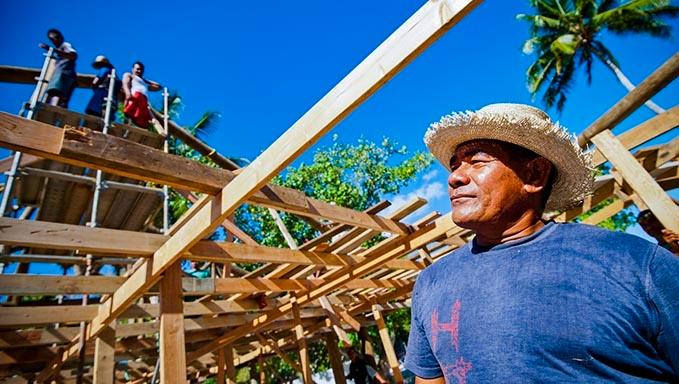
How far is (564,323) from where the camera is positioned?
1229 mm

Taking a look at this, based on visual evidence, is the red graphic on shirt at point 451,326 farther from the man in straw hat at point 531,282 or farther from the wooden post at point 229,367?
the wooden post at point 229,367

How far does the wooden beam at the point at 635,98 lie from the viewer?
326cm

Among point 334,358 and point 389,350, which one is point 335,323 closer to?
point 389,350

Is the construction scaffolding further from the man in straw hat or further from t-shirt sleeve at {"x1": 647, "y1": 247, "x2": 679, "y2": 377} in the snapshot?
t-shirt sleeve at {"x1": 647, "y1": 247, "x2": 679, "y2": 377}

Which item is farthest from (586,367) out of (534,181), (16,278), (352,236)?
(16,278)

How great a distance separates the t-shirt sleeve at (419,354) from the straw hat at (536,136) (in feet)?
2.84

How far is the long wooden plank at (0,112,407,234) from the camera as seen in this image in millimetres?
1938

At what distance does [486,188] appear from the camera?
1678 millimetres

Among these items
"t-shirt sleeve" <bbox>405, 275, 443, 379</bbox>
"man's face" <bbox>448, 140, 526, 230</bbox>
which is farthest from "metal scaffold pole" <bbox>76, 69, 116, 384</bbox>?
"man's face" <bbox>448, 140, 526, 230</bbox>

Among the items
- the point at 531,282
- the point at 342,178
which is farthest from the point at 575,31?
the point at 531,282

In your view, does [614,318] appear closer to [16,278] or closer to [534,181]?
[534,181]

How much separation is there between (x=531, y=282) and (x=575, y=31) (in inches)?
1050

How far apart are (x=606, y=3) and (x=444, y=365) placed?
93.8 ft

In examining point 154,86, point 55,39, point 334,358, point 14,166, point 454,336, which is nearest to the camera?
point 454,336
